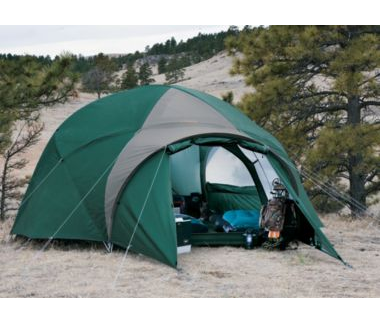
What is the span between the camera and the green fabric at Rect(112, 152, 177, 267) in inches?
313

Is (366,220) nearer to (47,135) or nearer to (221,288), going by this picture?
(221,288)

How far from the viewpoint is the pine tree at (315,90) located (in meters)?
12.0

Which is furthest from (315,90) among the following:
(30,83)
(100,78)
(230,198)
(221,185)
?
(100,78)

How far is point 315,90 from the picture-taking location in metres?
14.2

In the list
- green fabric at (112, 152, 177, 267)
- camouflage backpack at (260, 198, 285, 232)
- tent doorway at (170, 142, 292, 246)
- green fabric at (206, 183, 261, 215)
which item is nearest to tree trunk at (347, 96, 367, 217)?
green fabric at (206, 183, 261, 215)

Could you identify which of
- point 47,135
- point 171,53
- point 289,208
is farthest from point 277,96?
point 171,53

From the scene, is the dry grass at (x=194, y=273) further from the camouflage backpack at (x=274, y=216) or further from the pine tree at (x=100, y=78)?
the pine tree at (x=100, y=78)

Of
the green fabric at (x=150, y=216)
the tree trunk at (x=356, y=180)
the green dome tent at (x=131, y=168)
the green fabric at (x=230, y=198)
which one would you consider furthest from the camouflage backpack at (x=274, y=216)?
the tree trunk at (x=356, y=180)

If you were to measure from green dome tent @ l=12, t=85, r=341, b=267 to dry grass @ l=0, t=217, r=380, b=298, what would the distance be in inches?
12.2

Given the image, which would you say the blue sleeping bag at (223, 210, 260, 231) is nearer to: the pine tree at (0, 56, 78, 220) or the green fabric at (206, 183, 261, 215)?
the green fabric at (206, 183, 261, 215)

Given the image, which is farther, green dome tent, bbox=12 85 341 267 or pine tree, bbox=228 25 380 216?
pine tree, bbox=228 25 380 216

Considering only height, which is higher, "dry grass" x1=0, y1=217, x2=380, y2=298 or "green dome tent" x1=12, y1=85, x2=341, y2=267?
"green dome tent" x1=12, y1=85, x2=341, y2=267

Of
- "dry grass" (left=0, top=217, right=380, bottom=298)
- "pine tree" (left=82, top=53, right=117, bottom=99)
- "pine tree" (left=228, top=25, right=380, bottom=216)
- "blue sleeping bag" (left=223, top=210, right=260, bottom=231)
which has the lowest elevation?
"dry grass" (left=0, top=217, right=380, bottom=298)

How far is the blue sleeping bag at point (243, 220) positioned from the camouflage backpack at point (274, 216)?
1.31 ft
